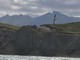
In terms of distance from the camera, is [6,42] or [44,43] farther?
[6,42]

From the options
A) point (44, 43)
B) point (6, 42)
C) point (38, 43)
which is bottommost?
point (6, 42)

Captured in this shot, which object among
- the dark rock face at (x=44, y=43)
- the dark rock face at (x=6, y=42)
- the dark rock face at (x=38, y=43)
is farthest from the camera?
the dark rock face at (x=6, y=42)

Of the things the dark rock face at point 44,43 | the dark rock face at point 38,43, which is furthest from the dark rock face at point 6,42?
the dark rock face at point 44,43

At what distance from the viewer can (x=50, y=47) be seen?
144875 millimetres

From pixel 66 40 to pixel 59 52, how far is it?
6.65 m

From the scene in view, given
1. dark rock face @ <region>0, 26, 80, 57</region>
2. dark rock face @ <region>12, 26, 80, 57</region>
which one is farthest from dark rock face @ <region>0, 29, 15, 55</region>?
dark rock face @ <region>12, 26, 80, 57</region>

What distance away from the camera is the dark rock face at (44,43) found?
465ft

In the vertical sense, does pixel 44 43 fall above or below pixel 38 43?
above

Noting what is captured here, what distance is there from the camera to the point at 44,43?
147125 mm

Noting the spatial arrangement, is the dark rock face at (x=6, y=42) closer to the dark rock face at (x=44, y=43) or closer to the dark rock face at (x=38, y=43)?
the dark rock face at (x=38, y=43)

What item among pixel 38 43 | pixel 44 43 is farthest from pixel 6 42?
pixel 44 43

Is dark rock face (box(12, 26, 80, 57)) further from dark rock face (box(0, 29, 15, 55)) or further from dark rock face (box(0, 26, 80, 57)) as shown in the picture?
dark rock face (box(0, 29, 15, 55))

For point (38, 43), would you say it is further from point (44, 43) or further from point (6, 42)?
point (6, 42)

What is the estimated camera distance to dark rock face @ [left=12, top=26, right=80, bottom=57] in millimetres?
141625
